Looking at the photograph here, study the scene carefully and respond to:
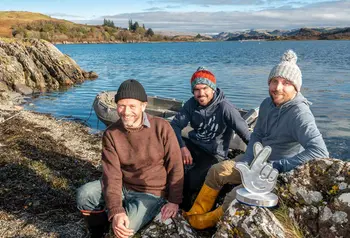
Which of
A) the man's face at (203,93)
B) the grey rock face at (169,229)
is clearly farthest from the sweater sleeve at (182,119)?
the grey rock face at (169,229)

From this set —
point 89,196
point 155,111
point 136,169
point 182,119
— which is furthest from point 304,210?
point 155,111

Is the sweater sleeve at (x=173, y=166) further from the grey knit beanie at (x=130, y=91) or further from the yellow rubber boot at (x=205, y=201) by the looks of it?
the grey knit beanie at (x=130, y=91)

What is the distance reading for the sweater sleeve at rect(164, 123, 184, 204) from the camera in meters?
4.40

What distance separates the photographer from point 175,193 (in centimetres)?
439

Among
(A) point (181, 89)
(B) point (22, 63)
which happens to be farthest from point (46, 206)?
(B) point (22, 63)

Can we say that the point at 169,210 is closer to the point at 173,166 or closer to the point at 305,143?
the point at 173,166

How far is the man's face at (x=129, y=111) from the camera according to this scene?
4223 mm

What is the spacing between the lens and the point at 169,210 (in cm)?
430

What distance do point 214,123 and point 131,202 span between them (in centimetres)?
211

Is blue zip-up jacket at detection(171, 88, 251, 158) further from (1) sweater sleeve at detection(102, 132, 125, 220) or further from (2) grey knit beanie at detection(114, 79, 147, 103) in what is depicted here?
(2) grey knit beanie at detection(114, 79, 147, 103)

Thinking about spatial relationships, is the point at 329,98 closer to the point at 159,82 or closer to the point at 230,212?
the point at 159,82

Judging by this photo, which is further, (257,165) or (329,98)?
(329,98)

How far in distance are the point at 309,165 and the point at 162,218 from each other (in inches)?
70.7

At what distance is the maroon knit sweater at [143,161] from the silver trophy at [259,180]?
4.53ft
